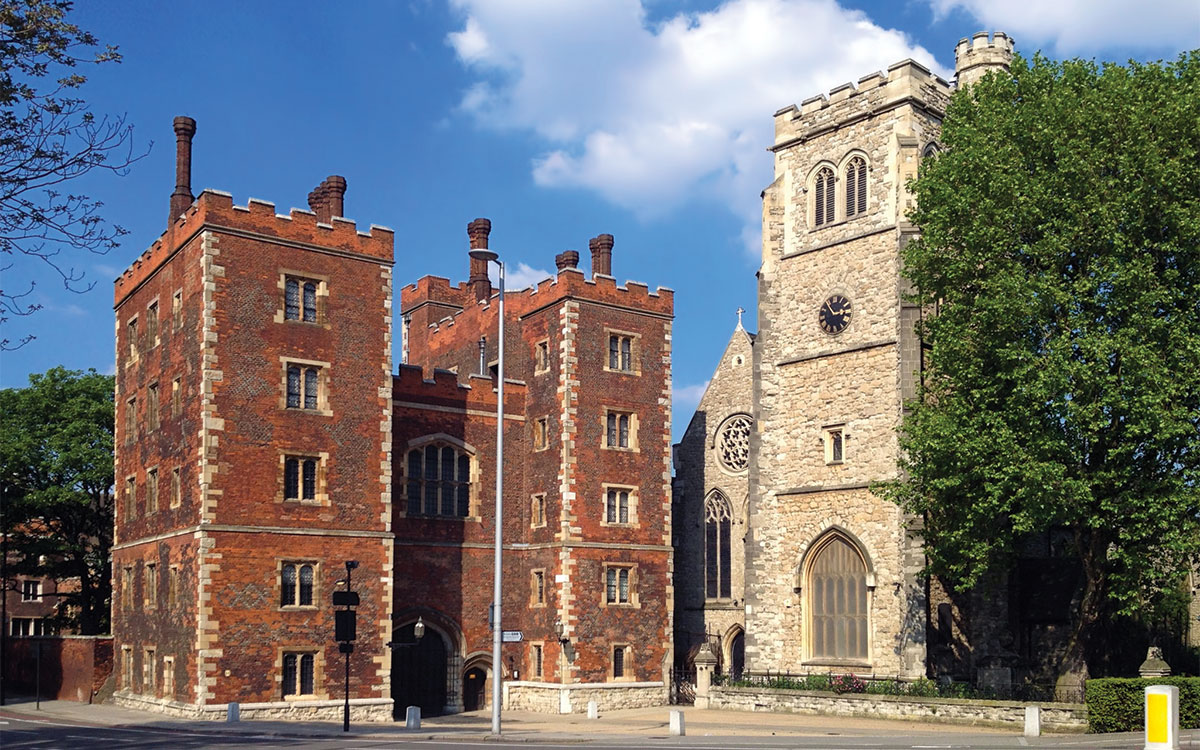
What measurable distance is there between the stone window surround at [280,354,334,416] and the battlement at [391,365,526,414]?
3275 mm

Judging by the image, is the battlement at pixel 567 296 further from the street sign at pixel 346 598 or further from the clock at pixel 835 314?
the street sign at pixel 346 598

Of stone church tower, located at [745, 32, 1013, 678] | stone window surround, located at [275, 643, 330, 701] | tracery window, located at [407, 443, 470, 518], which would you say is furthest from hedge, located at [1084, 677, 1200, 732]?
tracery window, located at [407, 443, 470, 518]

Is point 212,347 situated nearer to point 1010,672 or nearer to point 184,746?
point 184,746

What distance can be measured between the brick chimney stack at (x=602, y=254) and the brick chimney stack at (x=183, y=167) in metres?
14.5

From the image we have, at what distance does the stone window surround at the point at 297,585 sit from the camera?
1396 inches

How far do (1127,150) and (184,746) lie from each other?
23888 mm

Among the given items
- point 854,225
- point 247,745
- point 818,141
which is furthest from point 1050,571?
point 247,745

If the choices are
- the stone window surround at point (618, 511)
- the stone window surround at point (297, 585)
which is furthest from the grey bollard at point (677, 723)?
the stone window surround at point (618, 511)

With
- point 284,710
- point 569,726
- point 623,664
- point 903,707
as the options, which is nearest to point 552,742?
point 569,726

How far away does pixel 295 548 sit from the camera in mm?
35938

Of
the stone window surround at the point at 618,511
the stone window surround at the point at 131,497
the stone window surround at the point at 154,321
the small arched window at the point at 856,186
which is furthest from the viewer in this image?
the stone window surround at the point at 618,511

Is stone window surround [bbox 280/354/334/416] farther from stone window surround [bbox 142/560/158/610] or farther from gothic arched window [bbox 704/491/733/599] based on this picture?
gothic arched window [bbox 704/491/733/599]

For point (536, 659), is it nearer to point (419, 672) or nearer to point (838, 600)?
point (419, 672)

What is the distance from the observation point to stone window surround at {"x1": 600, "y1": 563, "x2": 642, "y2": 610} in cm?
4216
